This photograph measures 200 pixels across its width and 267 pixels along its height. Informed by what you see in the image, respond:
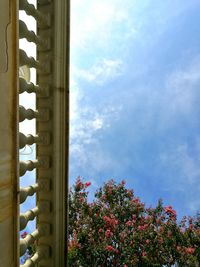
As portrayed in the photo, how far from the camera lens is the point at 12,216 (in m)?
4.73

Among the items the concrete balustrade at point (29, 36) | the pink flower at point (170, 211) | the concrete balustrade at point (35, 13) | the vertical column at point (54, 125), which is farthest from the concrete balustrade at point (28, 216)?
the pink flower at point (170, 211)

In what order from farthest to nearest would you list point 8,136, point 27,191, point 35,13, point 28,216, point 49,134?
point 49,134, point 35,13, point 28,216, point 27,191, point 8,136

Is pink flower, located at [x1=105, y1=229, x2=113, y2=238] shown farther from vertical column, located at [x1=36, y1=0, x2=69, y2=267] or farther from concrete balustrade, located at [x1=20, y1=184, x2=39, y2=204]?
concrete balustrade, located at [x1=20, y1=184, x2=39, y2=204]

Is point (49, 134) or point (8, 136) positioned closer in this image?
point (8, 136)

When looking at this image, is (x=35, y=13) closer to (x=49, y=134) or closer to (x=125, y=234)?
(x=49, y=134)

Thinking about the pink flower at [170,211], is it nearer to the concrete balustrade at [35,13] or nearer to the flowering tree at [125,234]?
the flowering tree at [125,234]

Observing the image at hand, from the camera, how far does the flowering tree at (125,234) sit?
13.5m

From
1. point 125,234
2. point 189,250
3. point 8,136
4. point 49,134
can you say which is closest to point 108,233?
point 125,234

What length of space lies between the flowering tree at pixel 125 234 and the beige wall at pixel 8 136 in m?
8.89

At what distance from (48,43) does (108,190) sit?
34.1 ft

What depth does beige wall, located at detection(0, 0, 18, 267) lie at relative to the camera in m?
4.54

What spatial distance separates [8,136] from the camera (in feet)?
15.3

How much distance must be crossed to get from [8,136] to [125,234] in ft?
34.8

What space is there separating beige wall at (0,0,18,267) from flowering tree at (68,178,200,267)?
8.89 meters
